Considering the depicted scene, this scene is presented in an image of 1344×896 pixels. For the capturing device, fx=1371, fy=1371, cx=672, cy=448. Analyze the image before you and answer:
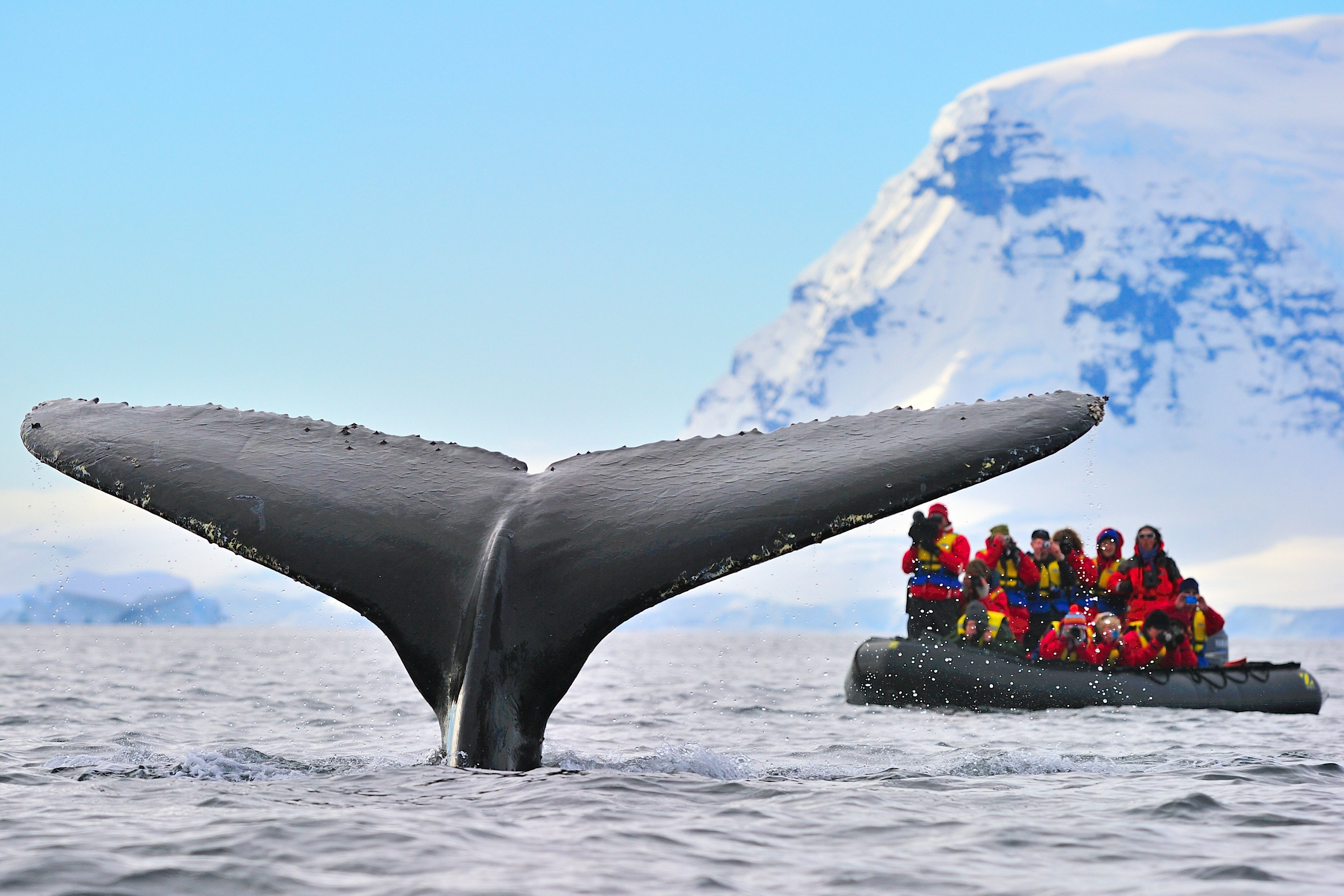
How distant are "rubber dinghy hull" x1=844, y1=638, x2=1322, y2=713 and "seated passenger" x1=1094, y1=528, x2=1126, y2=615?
107cm

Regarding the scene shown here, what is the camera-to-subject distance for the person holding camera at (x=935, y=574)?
14.3m

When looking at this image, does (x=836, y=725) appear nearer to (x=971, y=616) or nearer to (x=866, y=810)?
(x=971, y=616)

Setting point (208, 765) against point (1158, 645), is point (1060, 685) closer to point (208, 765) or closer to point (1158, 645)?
point (1158, 645)

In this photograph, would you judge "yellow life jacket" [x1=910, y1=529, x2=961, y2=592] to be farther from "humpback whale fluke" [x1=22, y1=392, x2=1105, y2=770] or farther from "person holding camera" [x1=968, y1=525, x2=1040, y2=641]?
"humpback whale fluke" [x1=22, y1=392, x2=1105, y2=770]

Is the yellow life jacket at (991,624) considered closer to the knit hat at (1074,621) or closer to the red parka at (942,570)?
the red parka at (942,570)

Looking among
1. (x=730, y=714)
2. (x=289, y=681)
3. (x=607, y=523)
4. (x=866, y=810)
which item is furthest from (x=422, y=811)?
(x=289, y=681)

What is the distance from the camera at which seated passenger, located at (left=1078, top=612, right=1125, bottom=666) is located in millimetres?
14359

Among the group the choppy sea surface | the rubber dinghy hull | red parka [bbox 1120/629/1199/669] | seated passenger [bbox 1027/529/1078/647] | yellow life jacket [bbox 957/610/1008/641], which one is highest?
seated passenger [bbox 1027/529/1078/647]

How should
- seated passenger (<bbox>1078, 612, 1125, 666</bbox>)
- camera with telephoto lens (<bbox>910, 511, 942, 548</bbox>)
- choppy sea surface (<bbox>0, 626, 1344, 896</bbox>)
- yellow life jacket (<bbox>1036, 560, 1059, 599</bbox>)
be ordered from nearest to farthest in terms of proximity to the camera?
choppy sea surface (<bbox>0, 626, 1344, 896</bbox>) → camera with telephoto lens (<bbox>910, 511, 942, 548</bbox>) → seated passenger (<bbox>1078, 612, 1125, 666</bbox>) → yellow life jacket (<bbox>1036, 560, 1059, 599</bbox>)

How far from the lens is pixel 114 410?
552 cm

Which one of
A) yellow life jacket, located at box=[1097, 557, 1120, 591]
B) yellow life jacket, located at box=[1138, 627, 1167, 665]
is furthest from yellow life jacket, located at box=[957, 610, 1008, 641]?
yellow life jacket, located at box=[1138, 627, 1167, 665]

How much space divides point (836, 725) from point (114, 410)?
6.96 metres

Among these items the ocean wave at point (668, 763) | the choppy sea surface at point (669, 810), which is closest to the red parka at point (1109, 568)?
the choppy sea surface at point (669, 810)

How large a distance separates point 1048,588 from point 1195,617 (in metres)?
1.57
